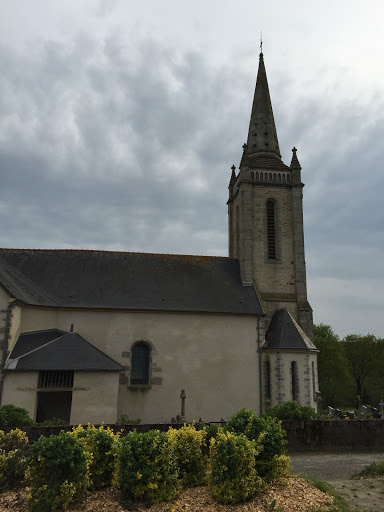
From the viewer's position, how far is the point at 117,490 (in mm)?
8297

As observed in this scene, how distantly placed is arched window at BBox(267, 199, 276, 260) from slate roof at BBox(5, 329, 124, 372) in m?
12.9

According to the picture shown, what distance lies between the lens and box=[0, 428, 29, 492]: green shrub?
8.58 m

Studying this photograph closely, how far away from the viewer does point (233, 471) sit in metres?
7.69

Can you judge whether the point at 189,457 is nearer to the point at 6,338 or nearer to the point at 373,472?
the point at 373,472

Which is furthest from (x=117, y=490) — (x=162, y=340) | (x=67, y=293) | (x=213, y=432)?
(x=67, y=293)

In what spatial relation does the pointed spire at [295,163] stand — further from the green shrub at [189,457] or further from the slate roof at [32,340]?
the green shrub at [189,457]

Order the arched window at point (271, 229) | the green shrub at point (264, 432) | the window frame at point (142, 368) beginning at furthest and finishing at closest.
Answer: the arched window at point (271, 229)
the window frame at point (142, 368)
the green shrub at point (264, 432)

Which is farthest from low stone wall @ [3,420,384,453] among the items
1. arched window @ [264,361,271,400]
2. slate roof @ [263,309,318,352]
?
arched window @ [264,361,271,400]

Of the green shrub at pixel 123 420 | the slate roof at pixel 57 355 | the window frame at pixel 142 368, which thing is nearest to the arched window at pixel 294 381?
the window frame at pixel 142 368

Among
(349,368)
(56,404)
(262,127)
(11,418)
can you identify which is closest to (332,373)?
(349,368)

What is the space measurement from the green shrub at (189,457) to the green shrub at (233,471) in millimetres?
771

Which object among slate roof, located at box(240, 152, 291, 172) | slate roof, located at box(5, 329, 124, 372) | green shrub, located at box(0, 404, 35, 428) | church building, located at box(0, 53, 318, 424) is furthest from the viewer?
slate roof, located at box(240, 152, 291, 172)

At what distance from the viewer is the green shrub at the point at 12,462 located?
858cm

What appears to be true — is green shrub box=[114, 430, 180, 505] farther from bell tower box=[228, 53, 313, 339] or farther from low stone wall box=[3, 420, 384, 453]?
bell tower box=[228, 53, 313, 339]
